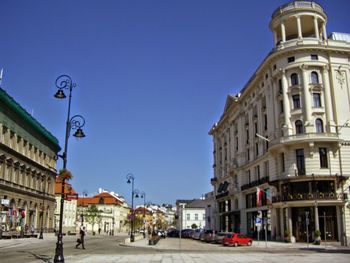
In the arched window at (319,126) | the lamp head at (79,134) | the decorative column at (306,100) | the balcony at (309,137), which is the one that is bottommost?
the lamp head at (79,134)

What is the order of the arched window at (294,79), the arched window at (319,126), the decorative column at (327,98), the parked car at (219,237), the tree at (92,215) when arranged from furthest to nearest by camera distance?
1. the tree at (92,215)
2. the arched window at (294,79)
3. the arched window at (319,126)
4. the decorative column at (327,98)
5. the parked car at (219,237)

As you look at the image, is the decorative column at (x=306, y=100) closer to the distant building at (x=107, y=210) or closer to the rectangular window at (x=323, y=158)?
the rectangular window at (x=323, y=158)

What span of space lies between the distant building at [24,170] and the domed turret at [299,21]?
33.5 metres

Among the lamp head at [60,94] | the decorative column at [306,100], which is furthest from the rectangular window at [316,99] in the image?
the lamp head at [60,94]

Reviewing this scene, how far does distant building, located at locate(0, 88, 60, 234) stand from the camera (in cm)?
5712

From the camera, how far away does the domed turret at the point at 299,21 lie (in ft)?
168

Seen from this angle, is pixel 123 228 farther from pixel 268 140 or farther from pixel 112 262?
pixel 112 262

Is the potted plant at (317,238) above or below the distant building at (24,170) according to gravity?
below

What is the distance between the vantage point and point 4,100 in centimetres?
5628

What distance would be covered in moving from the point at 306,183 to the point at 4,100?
41480 mm

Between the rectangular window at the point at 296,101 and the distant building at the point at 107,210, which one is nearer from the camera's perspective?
the rectangular window at the point at 296,101

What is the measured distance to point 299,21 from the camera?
50.8m

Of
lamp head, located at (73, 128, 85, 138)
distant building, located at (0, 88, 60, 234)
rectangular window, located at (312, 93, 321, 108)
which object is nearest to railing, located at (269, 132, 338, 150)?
rectangular window, located at (312, 93, 321, 108)

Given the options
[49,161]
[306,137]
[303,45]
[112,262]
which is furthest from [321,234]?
[49,161]
